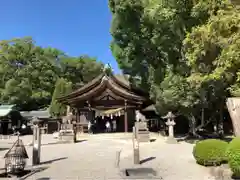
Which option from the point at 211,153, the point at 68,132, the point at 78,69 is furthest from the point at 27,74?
the point at 211,153

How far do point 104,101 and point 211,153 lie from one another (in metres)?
19.1

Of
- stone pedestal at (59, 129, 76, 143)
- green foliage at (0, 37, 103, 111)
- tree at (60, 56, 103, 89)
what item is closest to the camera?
stone pedestal at (59, 129, 76, 143)

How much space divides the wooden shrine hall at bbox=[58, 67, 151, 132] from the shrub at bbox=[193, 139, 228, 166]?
1630cm

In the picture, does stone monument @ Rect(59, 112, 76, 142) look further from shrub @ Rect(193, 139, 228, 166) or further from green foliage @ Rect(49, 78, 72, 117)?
green foliage @ Rect(49, 78, 72, 117)

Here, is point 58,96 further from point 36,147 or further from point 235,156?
point 235,156

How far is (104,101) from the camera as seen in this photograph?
92.5 ft

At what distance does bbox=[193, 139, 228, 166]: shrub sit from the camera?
964 cm

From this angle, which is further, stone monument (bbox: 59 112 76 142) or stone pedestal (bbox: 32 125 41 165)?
stone monument (bbox: 59 112 76 142)

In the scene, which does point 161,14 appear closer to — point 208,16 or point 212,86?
point 208,16

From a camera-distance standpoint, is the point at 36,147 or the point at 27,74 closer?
the point at 36,147

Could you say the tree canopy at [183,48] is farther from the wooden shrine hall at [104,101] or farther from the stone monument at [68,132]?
the stone monument at [68,132]

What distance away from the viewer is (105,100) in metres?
28.2

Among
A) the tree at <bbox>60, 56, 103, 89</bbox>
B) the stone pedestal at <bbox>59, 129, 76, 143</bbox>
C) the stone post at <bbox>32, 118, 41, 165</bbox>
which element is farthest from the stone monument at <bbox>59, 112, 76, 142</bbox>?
the tree at <bbox>60, 56, 103, 89</bbox>

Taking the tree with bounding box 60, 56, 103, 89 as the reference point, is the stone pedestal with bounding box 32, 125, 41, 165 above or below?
below
